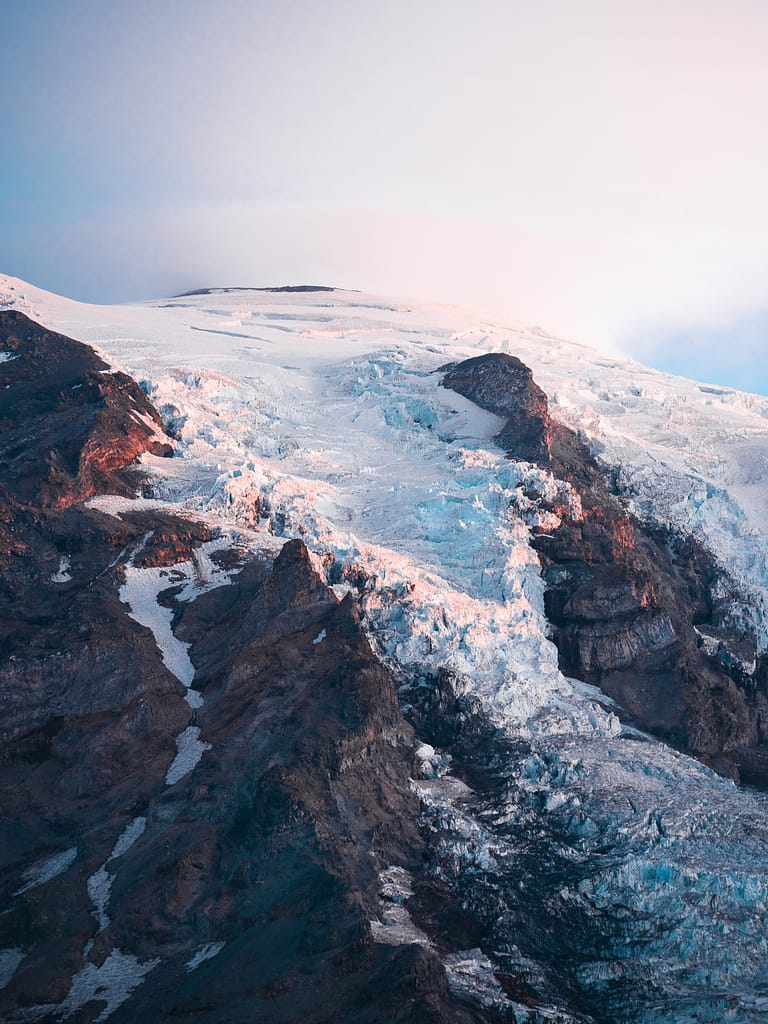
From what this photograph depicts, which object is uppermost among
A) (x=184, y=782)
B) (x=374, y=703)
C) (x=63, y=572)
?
(x=63, y=572)

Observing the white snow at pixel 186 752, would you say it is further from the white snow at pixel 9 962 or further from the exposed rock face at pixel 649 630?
the exposed rock face at pixel 649 630

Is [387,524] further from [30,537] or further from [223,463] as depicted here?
[30,537]

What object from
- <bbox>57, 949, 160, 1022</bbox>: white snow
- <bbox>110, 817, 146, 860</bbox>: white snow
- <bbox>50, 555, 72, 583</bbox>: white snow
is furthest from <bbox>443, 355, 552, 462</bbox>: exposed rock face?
<bbox>57, 949, 160, 1022</bbox>: white snow

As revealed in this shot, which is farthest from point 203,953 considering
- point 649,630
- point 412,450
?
point 412,450

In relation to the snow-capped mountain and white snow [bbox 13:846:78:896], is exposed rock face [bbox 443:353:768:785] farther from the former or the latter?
white snow [bbox 13:846:78:896]

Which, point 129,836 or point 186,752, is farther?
point 186,752

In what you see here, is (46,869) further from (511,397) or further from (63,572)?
(511,397)

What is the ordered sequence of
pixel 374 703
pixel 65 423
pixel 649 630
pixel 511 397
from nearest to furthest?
pixel 374 703 < pixel 649 630 < pixel 65 423 < pixel 511 397
